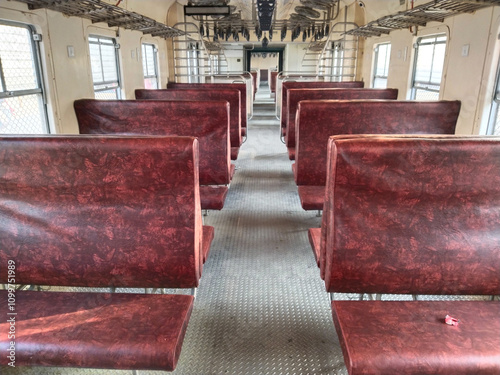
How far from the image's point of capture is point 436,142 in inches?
51.0

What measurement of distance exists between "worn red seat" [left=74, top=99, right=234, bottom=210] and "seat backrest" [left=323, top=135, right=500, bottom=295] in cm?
122

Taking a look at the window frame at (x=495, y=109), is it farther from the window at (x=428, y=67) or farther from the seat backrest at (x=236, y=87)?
the seat backrest at (x=236, y=87)

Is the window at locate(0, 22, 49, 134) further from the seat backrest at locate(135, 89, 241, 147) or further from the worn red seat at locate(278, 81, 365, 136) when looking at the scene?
the worn red seat at locate(278, 81, 365, 136)

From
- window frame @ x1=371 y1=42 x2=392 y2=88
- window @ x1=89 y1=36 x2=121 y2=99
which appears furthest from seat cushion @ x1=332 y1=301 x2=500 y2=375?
window frame @ x1=371 y1=42 x2=392 y2=88

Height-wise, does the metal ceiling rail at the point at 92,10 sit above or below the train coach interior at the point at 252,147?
above

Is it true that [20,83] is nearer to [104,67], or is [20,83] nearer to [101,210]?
[104,67]

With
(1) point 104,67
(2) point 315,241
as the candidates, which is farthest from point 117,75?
(2) point 315,241

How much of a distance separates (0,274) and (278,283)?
4.69 feet

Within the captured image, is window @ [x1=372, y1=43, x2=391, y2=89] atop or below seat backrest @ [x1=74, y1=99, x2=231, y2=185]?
atop

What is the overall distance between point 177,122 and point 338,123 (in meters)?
1.21

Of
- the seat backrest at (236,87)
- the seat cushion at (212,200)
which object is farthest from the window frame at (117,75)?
the seat cushion at (212,200)

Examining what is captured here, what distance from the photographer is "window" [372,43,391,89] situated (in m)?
6.00

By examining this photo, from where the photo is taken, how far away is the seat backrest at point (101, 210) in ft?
4.48

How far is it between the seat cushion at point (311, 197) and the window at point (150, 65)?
168 inches
